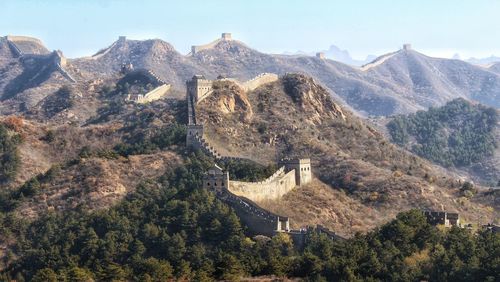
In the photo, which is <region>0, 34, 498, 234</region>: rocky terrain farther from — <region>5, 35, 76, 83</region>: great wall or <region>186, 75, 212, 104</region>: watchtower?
<region>5, 35, 76, 83</region>: great wall

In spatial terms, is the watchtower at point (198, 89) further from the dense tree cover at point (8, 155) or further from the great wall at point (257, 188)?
the dense tree cover at point (8, 155)

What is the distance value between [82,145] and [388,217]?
97.8 feet

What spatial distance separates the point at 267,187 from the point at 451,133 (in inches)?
3969

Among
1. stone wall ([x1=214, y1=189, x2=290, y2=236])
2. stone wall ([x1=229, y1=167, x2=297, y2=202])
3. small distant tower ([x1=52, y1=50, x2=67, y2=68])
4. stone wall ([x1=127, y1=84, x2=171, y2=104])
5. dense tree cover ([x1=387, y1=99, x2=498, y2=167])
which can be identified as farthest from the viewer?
small distant tower ([x1=52, y1=50, x2=67, y2=68])

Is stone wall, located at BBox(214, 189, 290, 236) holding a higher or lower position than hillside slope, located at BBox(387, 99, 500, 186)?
lower

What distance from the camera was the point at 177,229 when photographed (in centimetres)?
7281

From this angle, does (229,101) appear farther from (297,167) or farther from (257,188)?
(257,188)

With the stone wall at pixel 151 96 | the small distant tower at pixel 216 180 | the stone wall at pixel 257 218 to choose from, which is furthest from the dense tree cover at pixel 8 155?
the stone wall at pixel 257 218

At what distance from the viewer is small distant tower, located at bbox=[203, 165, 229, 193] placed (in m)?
74.8

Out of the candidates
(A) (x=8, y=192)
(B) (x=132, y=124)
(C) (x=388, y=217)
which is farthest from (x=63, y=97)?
(C) (x=388, y=217)

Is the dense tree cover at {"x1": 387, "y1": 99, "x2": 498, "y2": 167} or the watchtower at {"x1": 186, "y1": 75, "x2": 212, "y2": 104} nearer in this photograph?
the watchtower at {"x1": 186, "y1": 75, "x2": 212, "y2": 104}

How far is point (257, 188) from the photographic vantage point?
7669cm

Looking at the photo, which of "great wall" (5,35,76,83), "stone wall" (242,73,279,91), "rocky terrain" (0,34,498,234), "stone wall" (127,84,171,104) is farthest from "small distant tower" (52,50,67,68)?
"stone wall" (242,73,279,91)

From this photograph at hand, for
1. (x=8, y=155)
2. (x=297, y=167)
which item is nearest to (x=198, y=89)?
(x=297, y=167)
